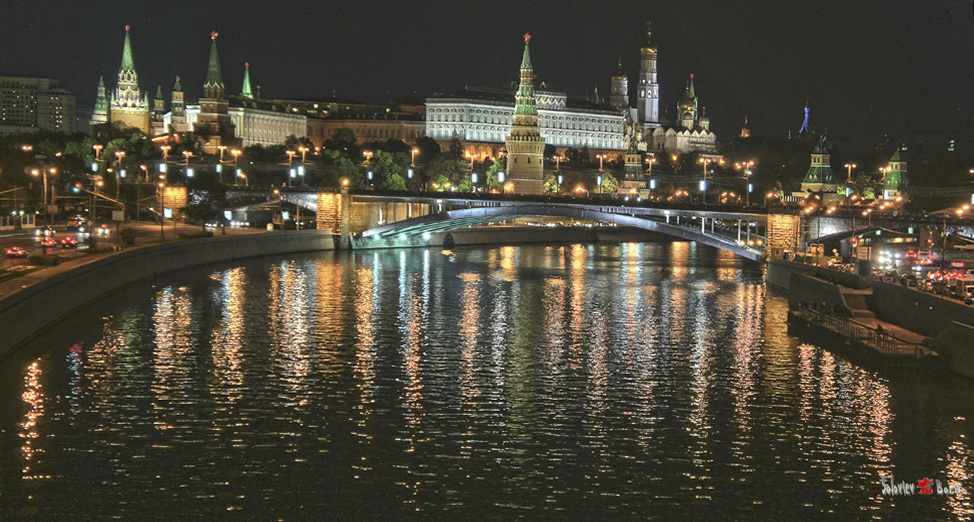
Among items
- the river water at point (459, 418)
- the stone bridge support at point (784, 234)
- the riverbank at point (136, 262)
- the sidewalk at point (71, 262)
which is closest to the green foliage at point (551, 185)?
the riverbank at point (136, 262)

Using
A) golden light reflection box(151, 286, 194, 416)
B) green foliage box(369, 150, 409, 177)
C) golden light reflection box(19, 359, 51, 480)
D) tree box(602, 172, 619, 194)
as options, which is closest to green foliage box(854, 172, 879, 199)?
tree box(602, 172, 619, 194)

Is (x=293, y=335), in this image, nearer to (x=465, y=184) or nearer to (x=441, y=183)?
(x=441, y=183)

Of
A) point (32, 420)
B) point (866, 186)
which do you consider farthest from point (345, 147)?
point (32, 420)

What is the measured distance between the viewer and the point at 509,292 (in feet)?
221

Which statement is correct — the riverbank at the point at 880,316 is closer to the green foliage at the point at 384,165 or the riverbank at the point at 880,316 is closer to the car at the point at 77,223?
the car at the point at 77,223

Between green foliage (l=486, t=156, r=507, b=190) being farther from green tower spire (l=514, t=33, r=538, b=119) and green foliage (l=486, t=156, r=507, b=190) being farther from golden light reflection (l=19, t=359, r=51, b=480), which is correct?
golden light reflection (l=19, t=359, r=51, b=480)

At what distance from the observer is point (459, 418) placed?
34000 mm

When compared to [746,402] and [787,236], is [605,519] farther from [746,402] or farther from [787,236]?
[787,236]

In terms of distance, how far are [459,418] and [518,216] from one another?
60075 millimetres

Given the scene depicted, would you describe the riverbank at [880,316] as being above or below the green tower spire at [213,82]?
below

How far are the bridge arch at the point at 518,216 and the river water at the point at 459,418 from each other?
24.7 m

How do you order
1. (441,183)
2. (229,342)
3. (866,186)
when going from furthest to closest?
(866,186) → (441,183) → (229,342)

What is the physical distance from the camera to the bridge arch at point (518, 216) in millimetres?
82500

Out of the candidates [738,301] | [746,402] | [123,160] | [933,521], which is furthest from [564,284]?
[123,160]
